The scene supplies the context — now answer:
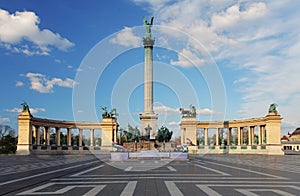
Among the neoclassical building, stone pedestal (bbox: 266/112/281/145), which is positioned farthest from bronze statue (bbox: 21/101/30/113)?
stone pedestal (bbox: 266/112/281/145)

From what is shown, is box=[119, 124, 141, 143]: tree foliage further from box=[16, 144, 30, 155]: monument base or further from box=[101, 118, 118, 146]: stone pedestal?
box=[16, 144, 30, 155]: monument base

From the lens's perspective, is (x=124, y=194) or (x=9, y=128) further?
(x=9, y=128)

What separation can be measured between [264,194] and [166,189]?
3.74m

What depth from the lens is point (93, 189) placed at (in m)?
14.2

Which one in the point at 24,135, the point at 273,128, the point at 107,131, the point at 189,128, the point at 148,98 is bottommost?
the point at 24,135

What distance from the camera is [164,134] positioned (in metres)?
69.8

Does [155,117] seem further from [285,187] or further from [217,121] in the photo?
[285,187]

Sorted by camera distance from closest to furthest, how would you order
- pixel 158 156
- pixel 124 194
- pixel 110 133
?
pixel 124 194 < pixel 158 156 < pixel 110 133

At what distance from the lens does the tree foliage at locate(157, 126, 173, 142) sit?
69438 mm

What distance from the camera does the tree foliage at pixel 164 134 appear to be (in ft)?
228

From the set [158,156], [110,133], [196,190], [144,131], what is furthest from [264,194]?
[110,133]

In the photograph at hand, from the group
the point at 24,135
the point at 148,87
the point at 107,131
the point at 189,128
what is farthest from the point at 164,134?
the point at 24,135

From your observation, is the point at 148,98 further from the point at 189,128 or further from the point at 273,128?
the point at 273,128

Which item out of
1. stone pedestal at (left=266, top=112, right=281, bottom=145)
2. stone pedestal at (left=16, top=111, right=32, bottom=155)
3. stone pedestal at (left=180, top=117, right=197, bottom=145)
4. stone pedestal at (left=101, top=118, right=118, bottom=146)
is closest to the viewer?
stone pedestal at (left=16, top=111, right=32, bottom=155)
